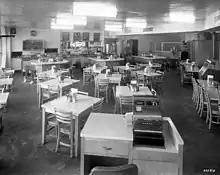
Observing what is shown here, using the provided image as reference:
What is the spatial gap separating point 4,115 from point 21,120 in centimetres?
67

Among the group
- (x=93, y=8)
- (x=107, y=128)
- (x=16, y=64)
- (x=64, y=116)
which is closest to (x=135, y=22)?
(x=93, y=8)

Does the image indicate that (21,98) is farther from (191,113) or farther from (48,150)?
(191,113)

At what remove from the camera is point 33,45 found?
14.8m

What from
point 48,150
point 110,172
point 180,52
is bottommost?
point 48,150

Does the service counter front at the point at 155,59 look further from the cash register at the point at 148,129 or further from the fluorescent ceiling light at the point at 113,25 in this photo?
the cash register at the point at 148,129

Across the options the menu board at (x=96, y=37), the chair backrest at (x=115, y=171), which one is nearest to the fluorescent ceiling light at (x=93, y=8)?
the chair backrest at (x=115, y=171)

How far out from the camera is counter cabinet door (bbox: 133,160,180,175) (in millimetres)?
2199

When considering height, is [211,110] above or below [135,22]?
below

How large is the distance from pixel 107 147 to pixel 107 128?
271mm

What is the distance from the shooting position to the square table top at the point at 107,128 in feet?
7.65

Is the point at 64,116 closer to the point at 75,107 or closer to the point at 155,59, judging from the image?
the point at 75,107

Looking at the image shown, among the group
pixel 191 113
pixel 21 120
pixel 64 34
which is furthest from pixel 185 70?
pixel 64 34

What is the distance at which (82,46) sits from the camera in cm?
1612

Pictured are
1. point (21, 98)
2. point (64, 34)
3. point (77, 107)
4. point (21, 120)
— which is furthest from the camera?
point (64, 34)
